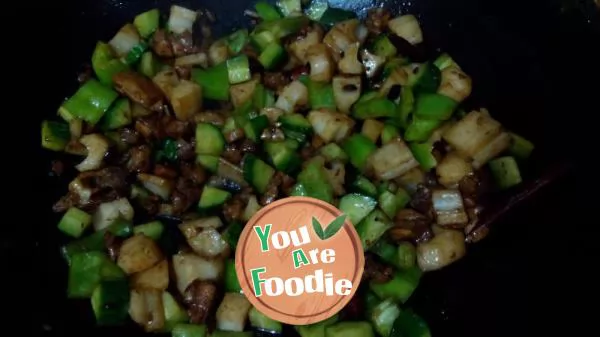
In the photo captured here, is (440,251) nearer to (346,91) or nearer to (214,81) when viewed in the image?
(346,91)

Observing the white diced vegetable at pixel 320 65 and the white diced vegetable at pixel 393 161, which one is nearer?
the white diced vegetable at pixel 393 161

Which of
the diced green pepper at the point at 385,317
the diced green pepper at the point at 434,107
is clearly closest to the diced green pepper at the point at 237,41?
the diced green pepper at the point at 434,107

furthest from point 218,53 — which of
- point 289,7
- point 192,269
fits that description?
point 192,269

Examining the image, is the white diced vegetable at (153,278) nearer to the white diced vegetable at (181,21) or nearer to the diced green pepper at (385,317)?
the diced green pepper at (385,317)

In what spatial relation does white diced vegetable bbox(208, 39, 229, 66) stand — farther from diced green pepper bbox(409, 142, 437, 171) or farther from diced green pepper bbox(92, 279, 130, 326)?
diced green pepper bbox(92, 279, 130, 326)

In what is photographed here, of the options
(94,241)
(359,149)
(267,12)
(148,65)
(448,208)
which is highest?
(267,12)

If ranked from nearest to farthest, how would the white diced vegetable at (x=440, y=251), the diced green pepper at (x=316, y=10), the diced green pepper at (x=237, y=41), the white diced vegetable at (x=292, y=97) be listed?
the white diced vegetable at (x=440, y=251), the white diced vegetable at (x=292, y=97), the diced green pepper at (x=237, y=41), the diced green pepper at (x=316, y=10)

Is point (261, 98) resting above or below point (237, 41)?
below
